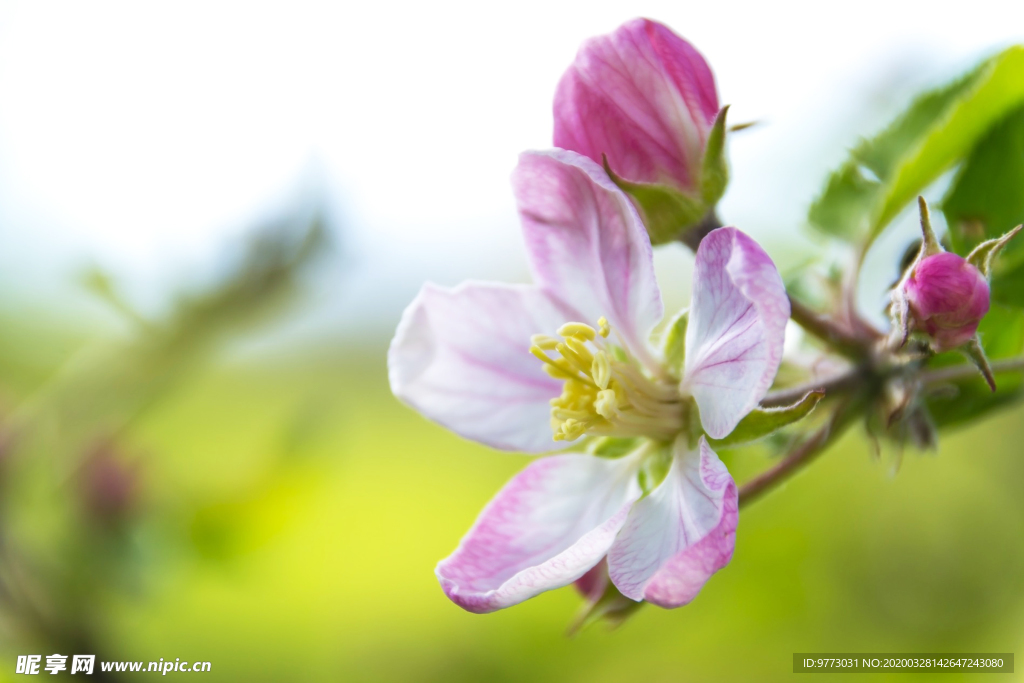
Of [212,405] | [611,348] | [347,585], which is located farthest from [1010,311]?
[212,405]

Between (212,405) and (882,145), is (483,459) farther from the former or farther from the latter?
(882,145)

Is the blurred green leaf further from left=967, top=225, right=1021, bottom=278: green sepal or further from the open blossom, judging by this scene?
the open blossom

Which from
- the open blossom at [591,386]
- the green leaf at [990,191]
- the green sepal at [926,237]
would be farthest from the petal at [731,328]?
the green leaf at [990,191]

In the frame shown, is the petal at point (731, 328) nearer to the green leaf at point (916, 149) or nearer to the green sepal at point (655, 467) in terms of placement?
the green sepal at point (655, 467)

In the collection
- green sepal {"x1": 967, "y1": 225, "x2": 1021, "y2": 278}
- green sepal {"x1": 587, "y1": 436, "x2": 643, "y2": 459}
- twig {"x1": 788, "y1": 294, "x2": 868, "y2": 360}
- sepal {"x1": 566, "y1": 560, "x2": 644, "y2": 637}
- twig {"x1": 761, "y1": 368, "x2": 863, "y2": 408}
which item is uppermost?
green sepal {"x1": 967, "y1": 225, "x2": 1021, "y2": 278}

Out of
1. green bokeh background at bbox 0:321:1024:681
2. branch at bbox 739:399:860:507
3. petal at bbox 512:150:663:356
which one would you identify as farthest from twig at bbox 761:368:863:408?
green bokeh background at bbox 0:321:1024:681

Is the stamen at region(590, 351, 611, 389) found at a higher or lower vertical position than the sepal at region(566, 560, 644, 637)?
higher

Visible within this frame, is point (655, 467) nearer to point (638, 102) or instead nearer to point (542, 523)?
→ point (542, 523)
